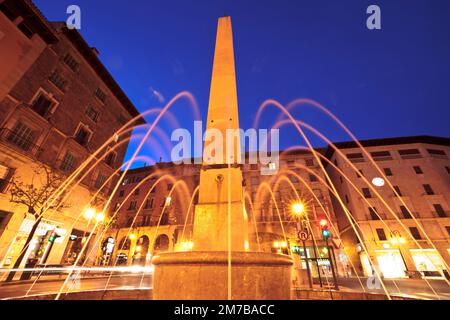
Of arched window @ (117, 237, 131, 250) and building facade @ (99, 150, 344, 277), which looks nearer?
building facade @ (99, 150, 344, 277)

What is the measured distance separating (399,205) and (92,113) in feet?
135

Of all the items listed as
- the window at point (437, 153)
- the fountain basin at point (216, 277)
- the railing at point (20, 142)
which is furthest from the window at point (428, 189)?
the railing at point (20, 142)

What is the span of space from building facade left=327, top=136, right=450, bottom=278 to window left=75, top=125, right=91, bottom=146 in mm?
27980

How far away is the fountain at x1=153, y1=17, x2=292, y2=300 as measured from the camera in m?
2.54

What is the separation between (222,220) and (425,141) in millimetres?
43249

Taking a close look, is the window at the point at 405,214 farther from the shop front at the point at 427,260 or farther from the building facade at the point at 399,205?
the shop front at the point at 427,260

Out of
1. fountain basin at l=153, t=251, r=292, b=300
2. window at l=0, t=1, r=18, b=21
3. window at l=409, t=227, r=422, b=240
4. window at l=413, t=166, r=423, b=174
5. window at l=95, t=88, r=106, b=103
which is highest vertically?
window at l=95, t=88, r=106, b=103

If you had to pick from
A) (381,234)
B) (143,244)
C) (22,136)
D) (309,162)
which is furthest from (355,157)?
(22,136)

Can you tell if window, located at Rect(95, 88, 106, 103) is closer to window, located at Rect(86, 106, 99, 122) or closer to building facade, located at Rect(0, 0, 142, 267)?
building facade, located at Rect(0, 0, 142, 267)

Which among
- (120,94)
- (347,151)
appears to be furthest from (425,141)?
(120,94)

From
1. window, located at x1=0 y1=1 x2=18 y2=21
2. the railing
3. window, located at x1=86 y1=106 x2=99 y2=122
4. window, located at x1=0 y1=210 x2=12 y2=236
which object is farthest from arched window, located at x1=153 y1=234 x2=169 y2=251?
window, located at x1=0 y1=1 x2=18 y2=21

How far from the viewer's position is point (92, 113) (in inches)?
873

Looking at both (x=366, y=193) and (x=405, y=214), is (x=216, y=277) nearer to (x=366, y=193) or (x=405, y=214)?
(x=366, y=193)
